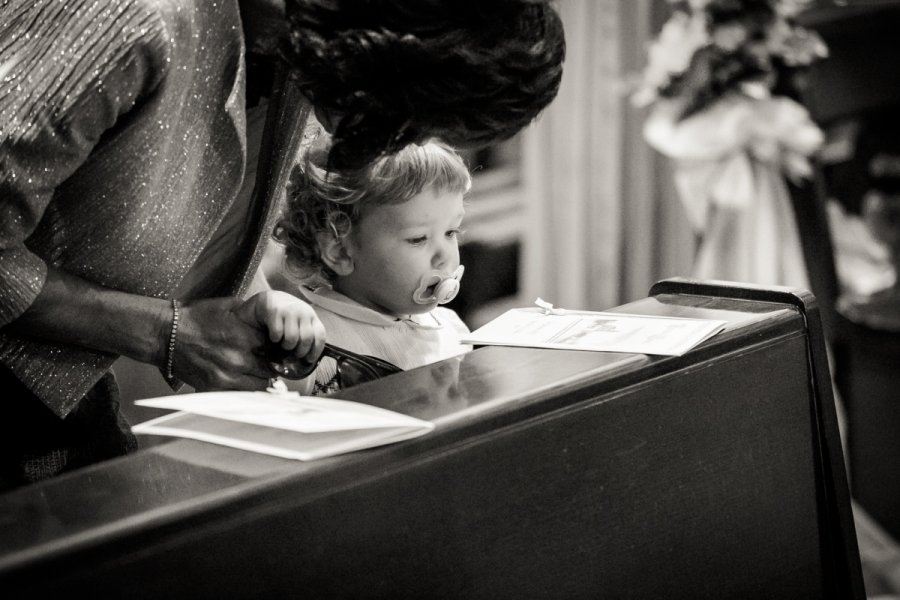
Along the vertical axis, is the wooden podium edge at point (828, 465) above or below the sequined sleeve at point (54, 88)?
below

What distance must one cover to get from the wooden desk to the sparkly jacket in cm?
34

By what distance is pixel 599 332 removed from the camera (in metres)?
1.68

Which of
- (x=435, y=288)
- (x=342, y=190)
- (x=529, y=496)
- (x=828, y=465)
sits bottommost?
(x=828, y=465)

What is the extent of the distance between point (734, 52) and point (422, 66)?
2659 mm

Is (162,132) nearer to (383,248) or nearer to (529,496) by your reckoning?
(383,248)

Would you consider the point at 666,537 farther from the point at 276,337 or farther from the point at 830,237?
the point at 830,237

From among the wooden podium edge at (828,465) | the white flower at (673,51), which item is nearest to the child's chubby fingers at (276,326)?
the wooden podium edge at (828,465)

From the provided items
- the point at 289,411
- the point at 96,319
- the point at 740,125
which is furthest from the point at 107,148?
the point at 740,125

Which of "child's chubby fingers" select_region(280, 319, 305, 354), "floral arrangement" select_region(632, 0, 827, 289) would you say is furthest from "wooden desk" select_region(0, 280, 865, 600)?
"floral arrangement" select_region(632, 0, 827, 289)

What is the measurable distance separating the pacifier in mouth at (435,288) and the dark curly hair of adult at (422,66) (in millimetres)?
354

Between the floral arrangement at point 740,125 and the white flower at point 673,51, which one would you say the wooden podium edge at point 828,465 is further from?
the white flower at point 673,51

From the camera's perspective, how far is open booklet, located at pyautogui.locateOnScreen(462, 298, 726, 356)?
1582mm

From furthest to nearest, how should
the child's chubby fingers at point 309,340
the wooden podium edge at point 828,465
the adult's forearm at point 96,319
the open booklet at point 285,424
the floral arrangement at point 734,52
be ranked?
the floral arrangement at point 734,52
the wooden podium edge at point 828,465
the child's chubby fingers at point 309,340
the adult's forearm at point 96,319
the open booklet at point 285,424

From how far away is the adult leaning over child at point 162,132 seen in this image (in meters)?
1.37
